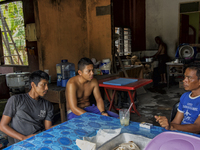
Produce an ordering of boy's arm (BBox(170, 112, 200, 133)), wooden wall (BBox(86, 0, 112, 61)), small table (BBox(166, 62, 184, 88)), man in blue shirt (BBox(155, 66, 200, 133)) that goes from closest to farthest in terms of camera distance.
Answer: boy's arm (BBox(170, 112, 200, 133)) < man in blue shirt (BBox(155, 66, 200, 133)) < wooden wall (BBox(86, 0, 112, 61)) < small table (BBox(166, 62, 184, 88))

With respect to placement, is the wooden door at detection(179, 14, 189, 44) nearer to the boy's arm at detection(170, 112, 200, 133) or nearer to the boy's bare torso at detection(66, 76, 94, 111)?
the boy's bare torso at detection(66, 76, 94, 111)

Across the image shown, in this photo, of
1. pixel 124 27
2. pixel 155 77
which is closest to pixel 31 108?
pixel 155 77

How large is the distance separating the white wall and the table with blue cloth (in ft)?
26.9

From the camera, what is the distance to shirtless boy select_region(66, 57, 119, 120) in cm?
242

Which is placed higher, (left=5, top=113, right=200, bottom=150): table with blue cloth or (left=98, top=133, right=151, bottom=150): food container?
(left=98, top=133, right=151, bottom=150): food container

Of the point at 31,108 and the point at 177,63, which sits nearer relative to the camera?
the point at 31,108

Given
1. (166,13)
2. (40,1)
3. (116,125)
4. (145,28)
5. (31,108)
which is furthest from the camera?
(145,28)

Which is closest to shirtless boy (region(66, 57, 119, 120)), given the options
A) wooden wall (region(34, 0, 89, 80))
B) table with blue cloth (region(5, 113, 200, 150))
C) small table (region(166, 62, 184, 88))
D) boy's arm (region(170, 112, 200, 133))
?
table with blue cloth (region(5, 113, 200, 150))

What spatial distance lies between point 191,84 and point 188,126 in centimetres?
44

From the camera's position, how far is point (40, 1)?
3482 millimetres

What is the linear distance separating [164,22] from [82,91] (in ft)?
25.8

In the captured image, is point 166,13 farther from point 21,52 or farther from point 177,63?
point 21,52

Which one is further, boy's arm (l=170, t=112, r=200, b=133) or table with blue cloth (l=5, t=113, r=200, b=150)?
boy's arm (l=170, t=112, r=200, b=133)

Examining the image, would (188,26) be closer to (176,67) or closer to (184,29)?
(184,29)
